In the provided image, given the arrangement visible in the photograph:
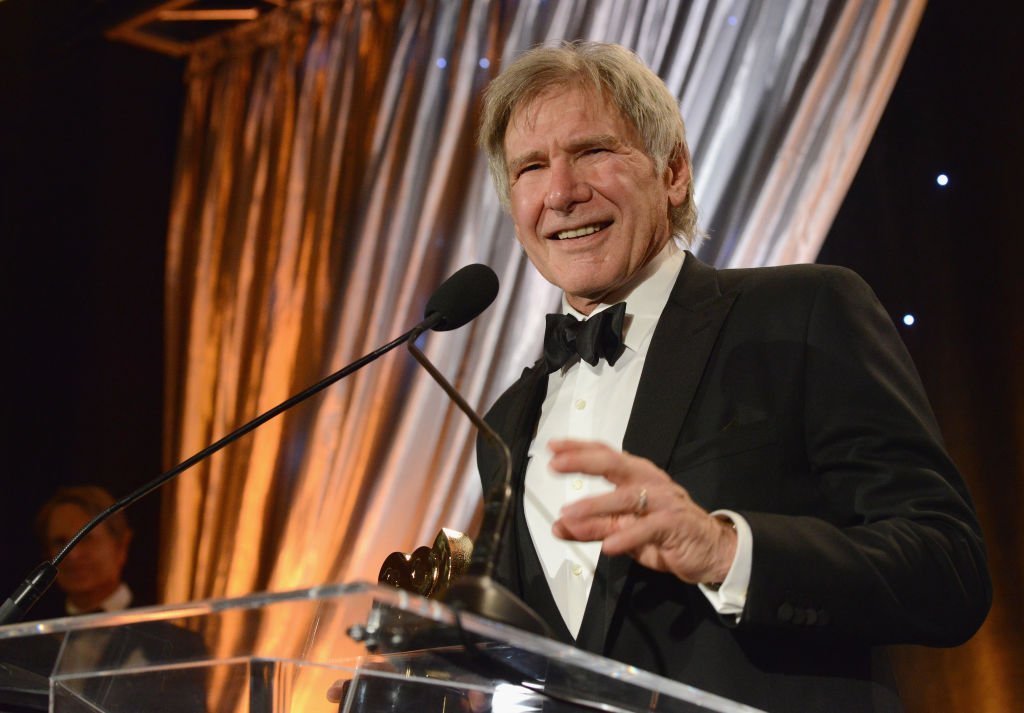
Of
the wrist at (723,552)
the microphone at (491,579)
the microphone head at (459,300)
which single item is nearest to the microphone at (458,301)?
the microphone head at (459,300)

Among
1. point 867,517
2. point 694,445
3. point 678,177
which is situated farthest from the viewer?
point 678,177

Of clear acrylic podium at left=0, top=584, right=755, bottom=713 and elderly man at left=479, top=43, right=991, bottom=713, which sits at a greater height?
elderly man at left=479, top=43, right=991, bottom=713

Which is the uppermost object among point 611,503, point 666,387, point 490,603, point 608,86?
point 608,86

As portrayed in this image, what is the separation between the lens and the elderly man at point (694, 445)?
114 centimetres

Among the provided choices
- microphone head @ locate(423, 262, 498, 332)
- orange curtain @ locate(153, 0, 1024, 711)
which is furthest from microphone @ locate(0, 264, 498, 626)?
orange curtain @ locate(153, 0, 1024, 711)

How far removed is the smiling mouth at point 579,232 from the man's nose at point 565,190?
0.04 m

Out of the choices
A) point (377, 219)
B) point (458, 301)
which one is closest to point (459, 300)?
point (458, 301)

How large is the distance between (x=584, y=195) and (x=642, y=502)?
80cm

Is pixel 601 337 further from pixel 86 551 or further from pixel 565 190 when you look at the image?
pixel 86 551

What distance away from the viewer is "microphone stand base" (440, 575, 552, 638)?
95cm

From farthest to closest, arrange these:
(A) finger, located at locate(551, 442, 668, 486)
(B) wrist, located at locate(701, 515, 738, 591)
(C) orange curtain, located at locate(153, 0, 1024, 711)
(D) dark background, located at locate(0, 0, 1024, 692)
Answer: (D) dark background, located at locate(0, 0, 1024, 692), (C) orange curtain, located at locate(153, 0, 1024, 711), (B) wrist, located at locate(701, 515, 738, 591), (A) finger, located at locate(551, 442, 668, 486)

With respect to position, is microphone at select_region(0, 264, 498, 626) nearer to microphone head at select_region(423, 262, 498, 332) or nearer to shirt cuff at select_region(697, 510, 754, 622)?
microphone head at select_region(423, 262, 498, 332)

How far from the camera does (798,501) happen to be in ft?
4.63

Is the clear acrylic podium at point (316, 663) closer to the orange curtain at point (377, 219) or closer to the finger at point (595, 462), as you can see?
the finger at point (595, 462)
